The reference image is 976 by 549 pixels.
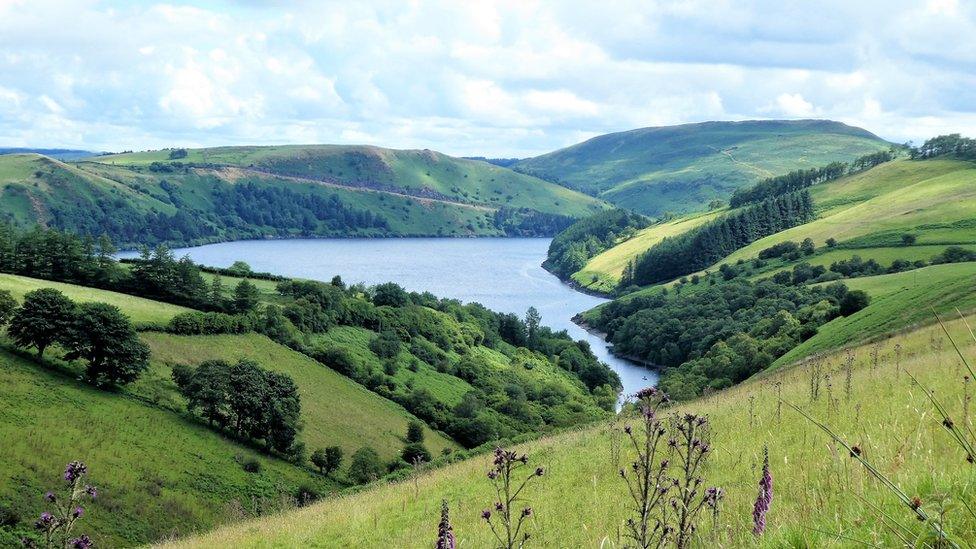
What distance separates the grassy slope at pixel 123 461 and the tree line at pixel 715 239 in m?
124

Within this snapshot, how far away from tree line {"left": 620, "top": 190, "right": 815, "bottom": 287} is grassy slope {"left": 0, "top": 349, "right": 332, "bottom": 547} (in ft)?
406

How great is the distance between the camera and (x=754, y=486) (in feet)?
35.4

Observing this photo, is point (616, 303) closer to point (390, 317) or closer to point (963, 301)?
point (390, 317)

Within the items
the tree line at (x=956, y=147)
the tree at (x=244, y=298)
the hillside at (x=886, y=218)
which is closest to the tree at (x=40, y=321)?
the tree at (x=244, y=298)

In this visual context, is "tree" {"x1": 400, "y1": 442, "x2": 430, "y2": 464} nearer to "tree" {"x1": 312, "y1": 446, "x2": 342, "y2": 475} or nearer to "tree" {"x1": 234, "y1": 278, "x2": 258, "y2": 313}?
"tree" {"x1": 312, "y1": 446, "x2": 342, "y2": 475}

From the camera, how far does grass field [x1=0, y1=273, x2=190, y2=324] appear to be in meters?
78.3

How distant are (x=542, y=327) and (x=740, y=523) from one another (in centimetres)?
13114

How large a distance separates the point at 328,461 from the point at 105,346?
808 inches

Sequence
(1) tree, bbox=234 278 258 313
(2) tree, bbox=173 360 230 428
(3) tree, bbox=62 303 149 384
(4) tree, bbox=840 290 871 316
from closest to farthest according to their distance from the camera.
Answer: (3) tree, bbox=62 303 149 384 < (2) tree, bbox=173 360 230 428 < (4) tree, bbox=840 290 871 316 < (1) tree, bbox=234 278 258 313

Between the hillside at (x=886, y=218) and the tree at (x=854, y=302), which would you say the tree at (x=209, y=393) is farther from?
the hillside at (x=886, y=218)

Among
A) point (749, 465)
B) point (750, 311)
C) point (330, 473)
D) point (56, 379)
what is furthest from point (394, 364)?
point (749, 465)

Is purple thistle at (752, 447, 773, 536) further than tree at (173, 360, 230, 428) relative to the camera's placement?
No

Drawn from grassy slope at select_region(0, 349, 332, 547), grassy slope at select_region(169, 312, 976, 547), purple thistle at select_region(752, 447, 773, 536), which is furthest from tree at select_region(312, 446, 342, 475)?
purple thistle at select_region(752, 447, 773, 536)

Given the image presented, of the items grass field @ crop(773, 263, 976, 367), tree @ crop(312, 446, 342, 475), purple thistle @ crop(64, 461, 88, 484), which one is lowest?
tree @ crop(312, 446, 342, 475)
